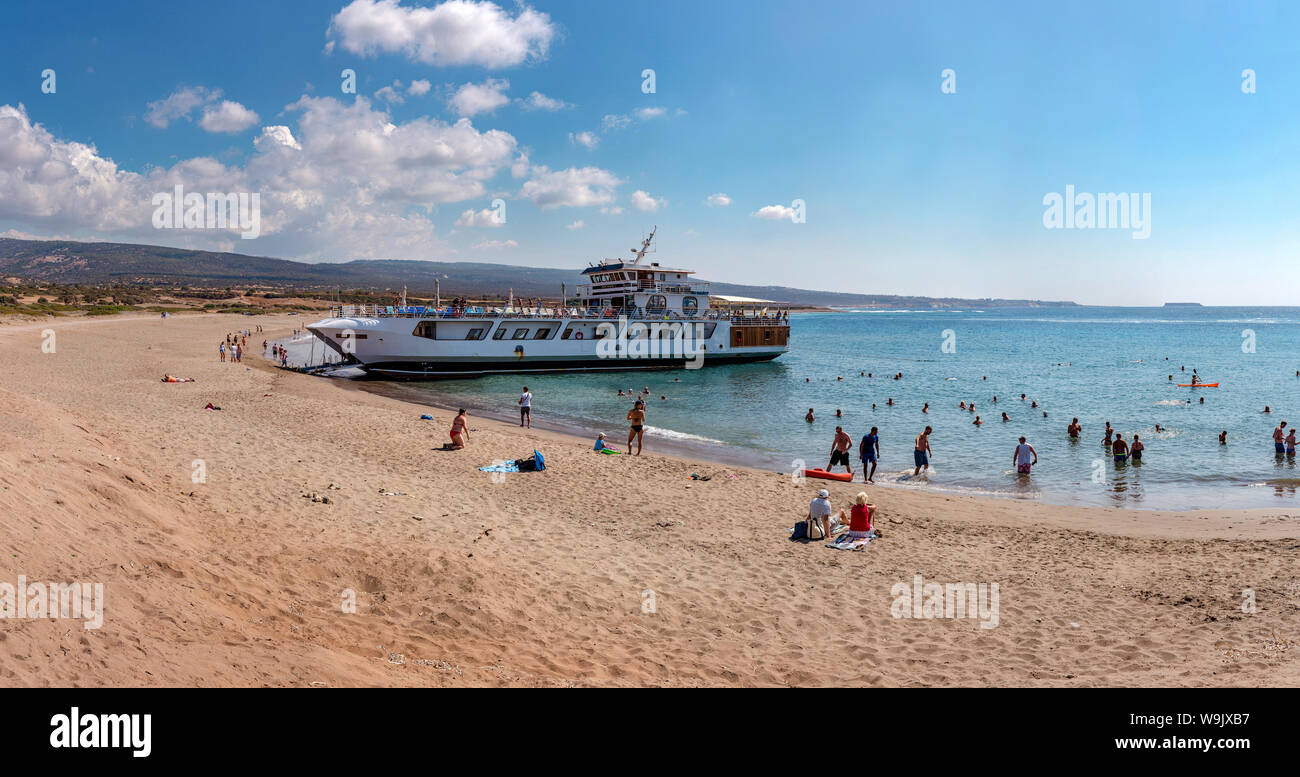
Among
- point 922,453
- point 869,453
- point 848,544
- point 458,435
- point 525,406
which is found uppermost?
point 525,406

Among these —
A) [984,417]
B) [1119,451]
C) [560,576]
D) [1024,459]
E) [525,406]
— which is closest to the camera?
[560,576]

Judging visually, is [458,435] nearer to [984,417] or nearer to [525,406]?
[525,406]

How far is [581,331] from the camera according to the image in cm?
4634

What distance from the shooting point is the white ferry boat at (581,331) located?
131 ft

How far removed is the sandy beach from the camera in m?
6.10

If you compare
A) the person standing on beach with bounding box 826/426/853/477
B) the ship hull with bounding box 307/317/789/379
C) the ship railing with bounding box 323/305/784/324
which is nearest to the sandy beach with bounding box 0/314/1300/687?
the person standing on beach with bounding box 826/426/853/477

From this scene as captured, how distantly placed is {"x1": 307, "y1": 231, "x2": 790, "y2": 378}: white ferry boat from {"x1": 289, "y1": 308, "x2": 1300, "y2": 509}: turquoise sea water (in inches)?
67.9

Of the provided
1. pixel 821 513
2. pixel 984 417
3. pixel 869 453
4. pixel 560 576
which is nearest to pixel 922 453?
pixel 869 453

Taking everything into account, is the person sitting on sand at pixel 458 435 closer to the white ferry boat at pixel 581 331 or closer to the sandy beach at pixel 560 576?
the sandy beach at pixel 560 576

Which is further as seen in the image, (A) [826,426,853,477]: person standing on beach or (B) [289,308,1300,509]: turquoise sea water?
(B) [289,308,1300,509]: turquoise sea water

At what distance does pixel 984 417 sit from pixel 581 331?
25.9 meters

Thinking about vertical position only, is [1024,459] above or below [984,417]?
below

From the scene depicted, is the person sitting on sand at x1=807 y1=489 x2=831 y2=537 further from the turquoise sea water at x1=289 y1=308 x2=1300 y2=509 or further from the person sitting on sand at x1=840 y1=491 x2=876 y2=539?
the turquoise sea water at x1=289 y1=308 x2=1300 y2=509
